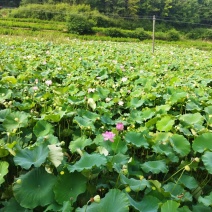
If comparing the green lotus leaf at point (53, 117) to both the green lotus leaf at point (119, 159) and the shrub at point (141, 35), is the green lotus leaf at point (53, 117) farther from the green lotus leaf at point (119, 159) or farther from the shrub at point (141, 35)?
the shrub at point (141, 35)

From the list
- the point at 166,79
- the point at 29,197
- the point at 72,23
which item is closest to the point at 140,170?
the point at 29,197

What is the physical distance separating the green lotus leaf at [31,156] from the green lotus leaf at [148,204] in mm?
441

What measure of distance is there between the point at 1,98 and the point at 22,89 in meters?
0.46

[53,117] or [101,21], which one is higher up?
[53,117]

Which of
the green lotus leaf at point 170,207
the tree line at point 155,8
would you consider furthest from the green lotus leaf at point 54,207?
the tree line at point 155,8

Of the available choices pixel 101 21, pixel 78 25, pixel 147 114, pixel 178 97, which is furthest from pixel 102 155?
pixel 101 21

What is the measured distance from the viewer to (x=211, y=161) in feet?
4.56

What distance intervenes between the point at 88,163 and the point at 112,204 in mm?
271

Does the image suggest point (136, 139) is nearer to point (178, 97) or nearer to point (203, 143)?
point (203, 143)

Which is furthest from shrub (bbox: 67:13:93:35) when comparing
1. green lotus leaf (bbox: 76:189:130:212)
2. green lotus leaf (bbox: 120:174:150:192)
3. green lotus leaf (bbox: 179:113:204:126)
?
green lotus leaf (bbox: 76:189:130:212)

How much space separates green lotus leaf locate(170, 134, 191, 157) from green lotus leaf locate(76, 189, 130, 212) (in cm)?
66

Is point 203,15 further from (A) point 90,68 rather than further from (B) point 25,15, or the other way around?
(A) point 90,68

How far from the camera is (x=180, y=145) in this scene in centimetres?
163

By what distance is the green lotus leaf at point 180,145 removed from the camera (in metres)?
1.60
